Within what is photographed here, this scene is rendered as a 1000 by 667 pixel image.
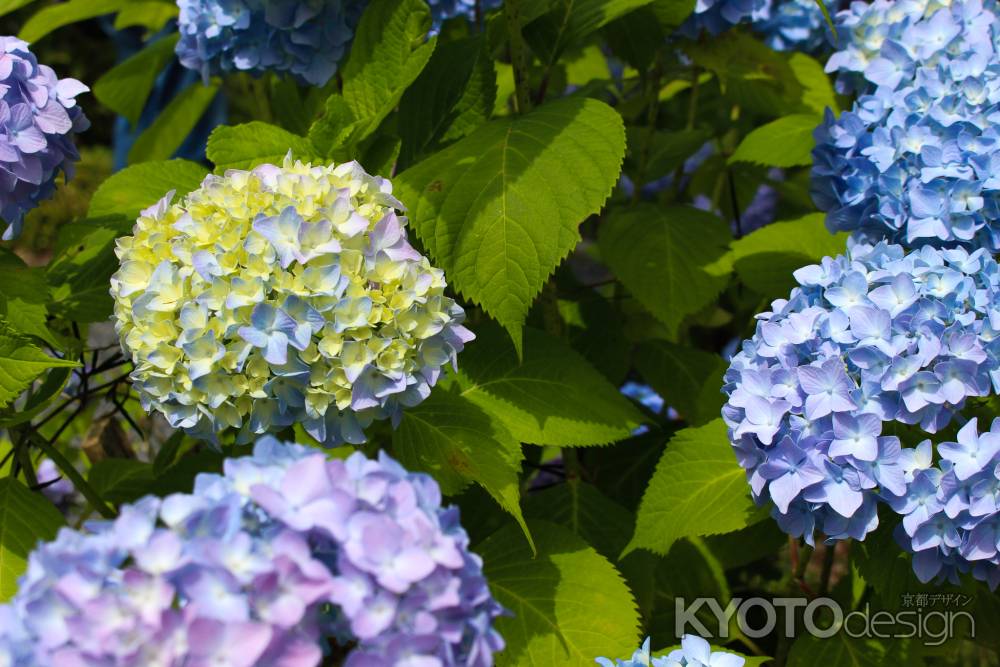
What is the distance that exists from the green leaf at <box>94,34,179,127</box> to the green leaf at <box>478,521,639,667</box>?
1.49 meters

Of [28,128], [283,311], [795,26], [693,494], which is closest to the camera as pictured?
[283,311]

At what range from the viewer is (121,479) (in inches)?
73.8

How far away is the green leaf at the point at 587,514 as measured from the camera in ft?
6.04

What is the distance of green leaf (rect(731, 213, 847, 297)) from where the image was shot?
2.01 metres

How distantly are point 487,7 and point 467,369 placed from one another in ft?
3.19

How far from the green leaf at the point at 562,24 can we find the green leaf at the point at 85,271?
0.70 meters

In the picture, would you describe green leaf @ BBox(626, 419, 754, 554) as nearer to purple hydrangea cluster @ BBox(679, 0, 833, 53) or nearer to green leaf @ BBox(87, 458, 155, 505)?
green leaf @ BBox(87, 458, 155, 505)

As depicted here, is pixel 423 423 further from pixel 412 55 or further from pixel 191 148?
pixel 191 148

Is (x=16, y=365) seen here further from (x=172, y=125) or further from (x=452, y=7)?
(x=172, y=125)

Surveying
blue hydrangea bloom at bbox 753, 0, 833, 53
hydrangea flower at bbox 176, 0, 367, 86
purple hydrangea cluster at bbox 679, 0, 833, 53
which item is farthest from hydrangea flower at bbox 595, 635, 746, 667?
blue hydrangea bloom at bbox 753, 0, 833, 53

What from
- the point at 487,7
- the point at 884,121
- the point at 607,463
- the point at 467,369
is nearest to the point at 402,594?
the point at 467,369

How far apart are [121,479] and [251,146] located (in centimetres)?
63

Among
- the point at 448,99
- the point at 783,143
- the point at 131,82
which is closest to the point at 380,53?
the point at 448,99

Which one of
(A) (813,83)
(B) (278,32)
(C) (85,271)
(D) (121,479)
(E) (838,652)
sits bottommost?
(E) (838,652)
